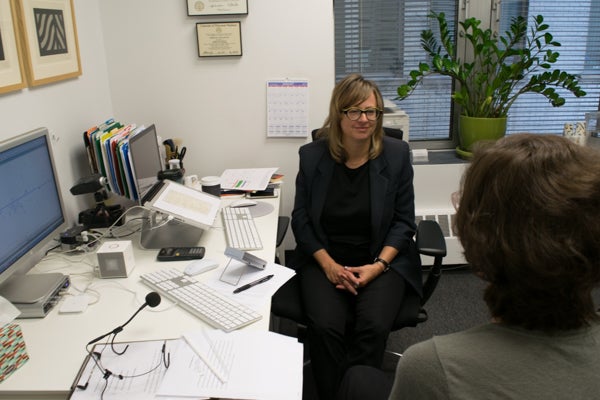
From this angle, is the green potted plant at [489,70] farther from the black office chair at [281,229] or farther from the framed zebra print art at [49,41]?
the framed zebra print art at [49,41]

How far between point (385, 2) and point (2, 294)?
8.74ft

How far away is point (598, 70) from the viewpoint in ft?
10.9

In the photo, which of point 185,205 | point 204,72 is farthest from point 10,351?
point 204,72

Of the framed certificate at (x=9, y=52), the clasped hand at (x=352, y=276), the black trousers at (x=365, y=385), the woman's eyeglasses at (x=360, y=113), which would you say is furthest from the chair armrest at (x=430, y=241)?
the framed certificate at (x=9, y=52)

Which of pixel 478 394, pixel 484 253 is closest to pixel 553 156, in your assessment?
pixel 484 253

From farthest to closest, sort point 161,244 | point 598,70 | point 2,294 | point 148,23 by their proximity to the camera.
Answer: point 598,70, point 148,23, point 161,244, point 2,294

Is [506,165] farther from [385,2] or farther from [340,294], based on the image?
[385,2]

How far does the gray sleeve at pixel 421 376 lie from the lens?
812mm

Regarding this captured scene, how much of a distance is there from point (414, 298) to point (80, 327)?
4.03 ft

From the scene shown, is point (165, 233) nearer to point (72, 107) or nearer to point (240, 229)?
point (240, 229)

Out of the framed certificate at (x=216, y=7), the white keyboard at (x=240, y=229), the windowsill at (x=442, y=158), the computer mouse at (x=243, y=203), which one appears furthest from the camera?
the windowsill at (x=442, y=158)

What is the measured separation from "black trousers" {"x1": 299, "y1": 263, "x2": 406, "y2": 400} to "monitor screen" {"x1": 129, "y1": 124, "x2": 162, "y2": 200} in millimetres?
823

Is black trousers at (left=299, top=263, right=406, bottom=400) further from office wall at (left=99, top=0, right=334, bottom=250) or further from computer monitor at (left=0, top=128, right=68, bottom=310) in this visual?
office wall at (left=99, top=0, right=334, bottom=250)

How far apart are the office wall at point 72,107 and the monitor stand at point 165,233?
0.37 m
